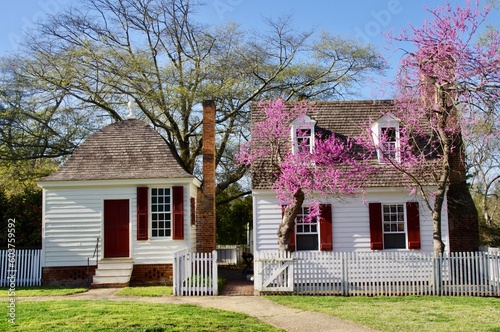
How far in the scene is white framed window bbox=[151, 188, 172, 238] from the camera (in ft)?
57.9

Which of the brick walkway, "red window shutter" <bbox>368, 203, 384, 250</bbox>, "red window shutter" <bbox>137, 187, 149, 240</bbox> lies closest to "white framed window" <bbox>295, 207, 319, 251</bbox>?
"red window shutter" <bbox>368, 203, 384, 250</bbox>

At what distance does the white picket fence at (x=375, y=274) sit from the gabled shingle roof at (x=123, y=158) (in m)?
4.94

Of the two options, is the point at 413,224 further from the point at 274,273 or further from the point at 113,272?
the point at 113,272

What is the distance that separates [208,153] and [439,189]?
26.9 ft

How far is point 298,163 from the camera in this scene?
52.0ft

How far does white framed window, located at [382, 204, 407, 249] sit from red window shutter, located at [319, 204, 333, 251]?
1930 millimetres

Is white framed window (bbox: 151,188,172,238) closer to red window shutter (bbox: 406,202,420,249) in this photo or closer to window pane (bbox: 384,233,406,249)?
window pane (bbox: 384,233,406,249)

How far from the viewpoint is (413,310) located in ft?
39.0

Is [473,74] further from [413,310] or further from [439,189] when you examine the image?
[413,310]

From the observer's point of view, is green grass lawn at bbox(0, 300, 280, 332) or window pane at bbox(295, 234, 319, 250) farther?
window pane at bbox(295, 234, 319, 250)

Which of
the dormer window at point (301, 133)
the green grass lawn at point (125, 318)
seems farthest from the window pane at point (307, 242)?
the green grass lawn at point (125, 318)

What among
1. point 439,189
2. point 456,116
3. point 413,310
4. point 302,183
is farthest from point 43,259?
point 456,116

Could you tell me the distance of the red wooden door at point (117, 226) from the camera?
17688 mm

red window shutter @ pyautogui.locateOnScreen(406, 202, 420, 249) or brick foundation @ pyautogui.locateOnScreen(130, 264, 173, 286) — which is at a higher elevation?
red window shutter @ pyautogui.locateOnScreen(406, 202, 420, 249)
